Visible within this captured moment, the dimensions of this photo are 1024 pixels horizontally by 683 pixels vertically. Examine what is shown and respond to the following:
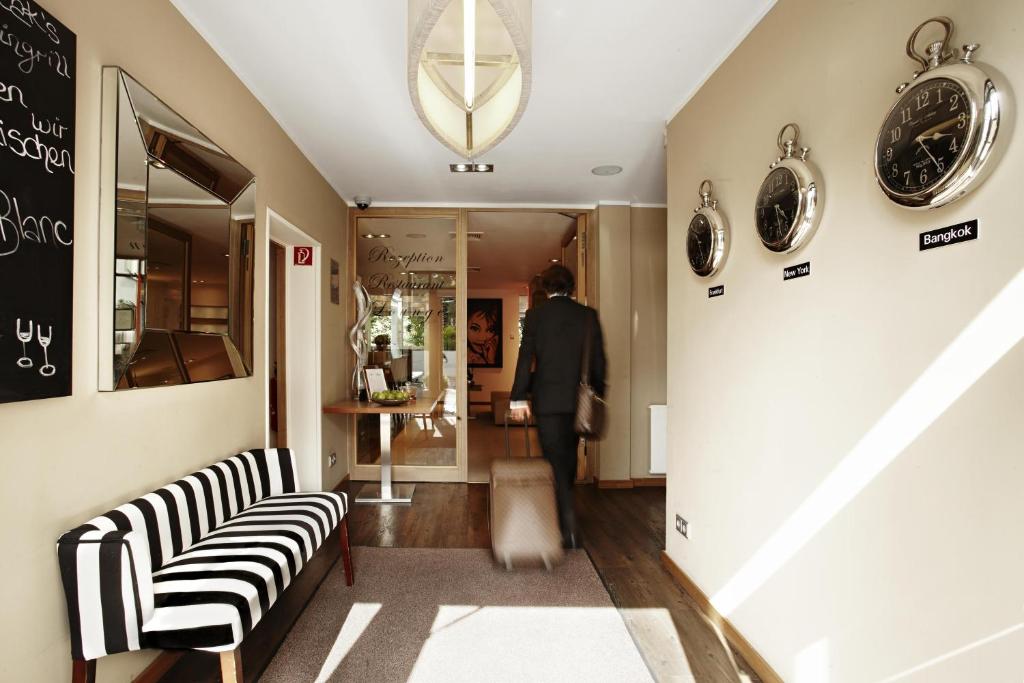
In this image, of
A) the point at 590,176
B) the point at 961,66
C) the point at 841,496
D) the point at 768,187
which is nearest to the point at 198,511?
the point at 841,496

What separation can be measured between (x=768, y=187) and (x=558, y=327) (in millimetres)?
1523

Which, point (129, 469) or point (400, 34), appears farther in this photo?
point (400, 34)

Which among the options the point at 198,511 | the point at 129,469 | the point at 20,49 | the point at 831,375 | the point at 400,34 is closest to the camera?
the point at 20,49

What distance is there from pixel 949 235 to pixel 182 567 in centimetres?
257

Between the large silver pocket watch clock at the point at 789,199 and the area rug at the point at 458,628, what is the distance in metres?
1.78

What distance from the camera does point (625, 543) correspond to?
3.35 metres

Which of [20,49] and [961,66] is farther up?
[20,49]

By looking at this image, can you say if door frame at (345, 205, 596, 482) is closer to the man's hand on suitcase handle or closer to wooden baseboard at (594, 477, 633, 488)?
wooden baseboard at (594, 477, 633, 488)

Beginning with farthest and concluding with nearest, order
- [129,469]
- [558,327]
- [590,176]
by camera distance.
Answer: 1. [590,176]
2. [558,327]
3. [129,469]

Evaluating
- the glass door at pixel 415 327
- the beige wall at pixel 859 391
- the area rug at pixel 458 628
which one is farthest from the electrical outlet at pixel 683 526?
the glass door at pixel 415 327

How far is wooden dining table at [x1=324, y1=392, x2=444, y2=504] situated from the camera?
4.02m

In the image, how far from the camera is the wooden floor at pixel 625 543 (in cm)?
210

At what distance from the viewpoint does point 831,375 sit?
1646mm

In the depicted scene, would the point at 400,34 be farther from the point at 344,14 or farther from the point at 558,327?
the point at 558,327
